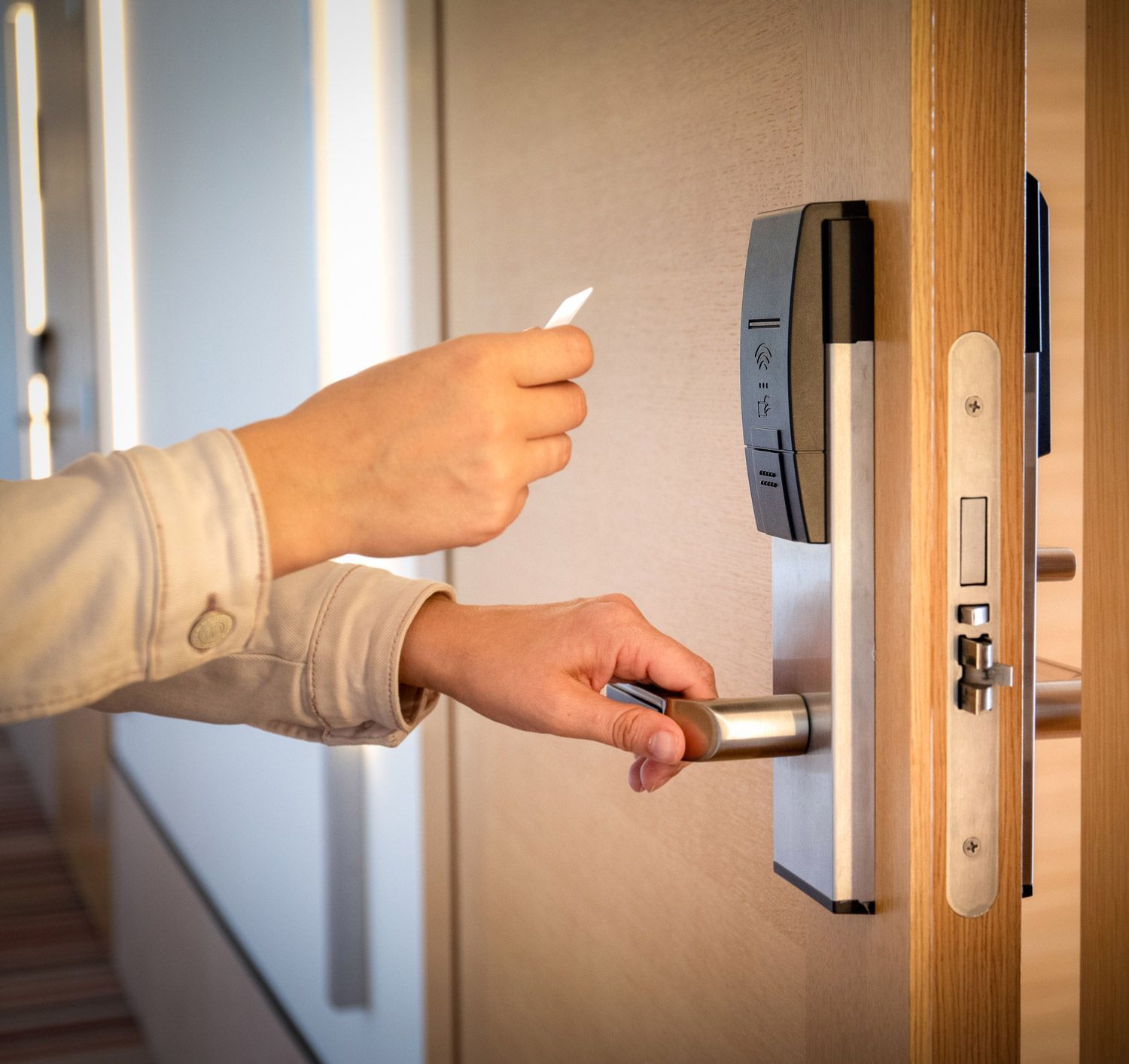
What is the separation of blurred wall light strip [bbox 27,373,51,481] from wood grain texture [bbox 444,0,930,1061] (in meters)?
2.67

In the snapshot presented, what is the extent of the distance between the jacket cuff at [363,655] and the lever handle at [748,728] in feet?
0.77

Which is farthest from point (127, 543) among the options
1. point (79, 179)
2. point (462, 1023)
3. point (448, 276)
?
point (79, 179)

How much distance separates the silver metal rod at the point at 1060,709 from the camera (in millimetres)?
525

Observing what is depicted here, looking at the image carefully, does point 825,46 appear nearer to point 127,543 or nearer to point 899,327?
point 899,327

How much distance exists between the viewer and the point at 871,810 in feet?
1.71

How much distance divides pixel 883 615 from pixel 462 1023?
94cm

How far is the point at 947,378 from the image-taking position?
0.47m

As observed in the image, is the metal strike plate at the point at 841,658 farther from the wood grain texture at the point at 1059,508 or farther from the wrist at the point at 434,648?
the wrist at the point at 434,648

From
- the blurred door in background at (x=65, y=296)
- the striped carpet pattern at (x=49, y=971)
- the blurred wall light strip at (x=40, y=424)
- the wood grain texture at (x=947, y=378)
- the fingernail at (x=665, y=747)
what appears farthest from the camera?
the blurred wall light strip at (x=40, y=424)

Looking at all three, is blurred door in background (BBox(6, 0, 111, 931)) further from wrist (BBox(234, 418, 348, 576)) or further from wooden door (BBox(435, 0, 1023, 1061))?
wrist (BBox(234, 418, 348, 576))

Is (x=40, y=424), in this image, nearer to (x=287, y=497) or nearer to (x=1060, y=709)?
(x=287, y=497)

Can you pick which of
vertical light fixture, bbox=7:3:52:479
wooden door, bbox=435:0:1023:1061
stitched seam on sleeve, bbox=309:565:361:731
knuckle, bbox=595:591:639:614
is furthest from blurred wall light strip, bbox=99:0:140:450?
knuckle, bbox=595:591:639:614

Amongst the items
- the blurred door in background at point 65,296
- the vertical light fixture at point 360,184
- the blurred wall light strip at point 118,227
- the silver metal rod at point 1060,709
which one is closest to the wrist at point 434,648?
the silver metal rod at point 1060,709

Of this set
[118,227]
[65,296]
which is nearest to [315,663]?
[118,227]
